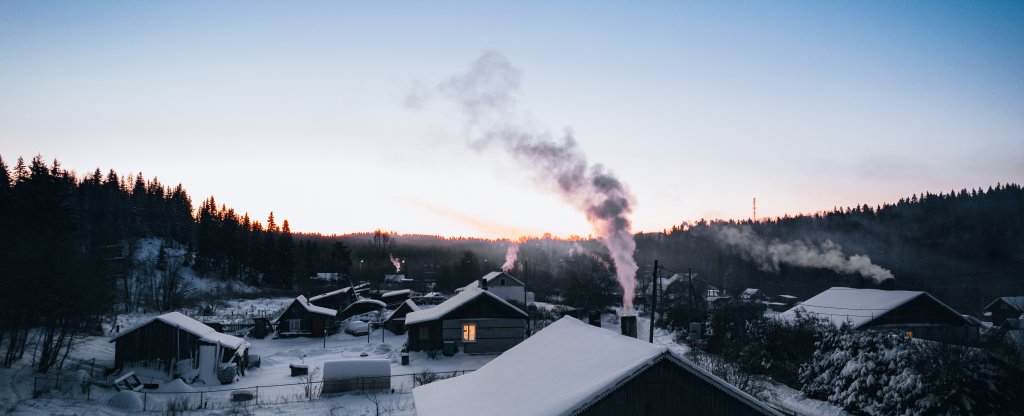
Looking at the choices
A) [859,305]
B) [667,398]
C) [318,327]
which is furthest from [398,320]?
[667,398]

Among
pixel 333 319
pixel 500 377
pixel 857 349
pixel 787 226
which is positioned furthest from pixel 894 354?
pixel 787 226

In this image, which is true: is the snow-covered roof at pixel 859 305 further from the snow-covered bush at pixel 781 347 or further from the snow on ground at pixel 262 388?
the snow on ground at pixel 262 388

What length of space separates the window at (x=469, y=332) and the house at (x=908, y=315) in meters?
23.8

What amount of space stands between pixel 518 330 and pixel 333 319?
24.5m

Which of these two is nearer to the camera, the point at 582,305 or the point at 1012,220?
the point at 582,305

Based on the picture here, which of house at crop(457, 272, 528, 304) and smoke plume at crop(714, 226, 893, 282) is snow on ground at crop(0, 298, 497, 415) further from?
smoke plume at crop(714, 226, 893, 282)

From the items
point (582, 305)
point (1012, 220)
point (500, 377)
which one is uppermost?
point (1012, 220)

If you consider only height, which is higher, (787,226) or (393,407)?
(787,226)

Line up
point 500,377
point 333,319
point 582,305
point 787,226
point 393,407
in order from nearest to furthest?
1. point 500,377
2. point 393,407
3. point 333,319
4. point 582,305
5. point 787,226

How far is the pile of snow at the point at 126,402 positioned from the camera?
2689 cm

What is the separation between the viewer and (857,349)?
2864 centimetres

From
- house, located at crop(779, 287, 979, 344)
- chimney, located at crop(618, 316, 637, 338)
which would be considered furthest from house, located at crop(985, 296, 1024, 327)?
chimney, located at crop(618, 316, 637, 338)

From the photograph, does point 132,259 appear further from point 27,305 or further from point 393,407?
point 393,407

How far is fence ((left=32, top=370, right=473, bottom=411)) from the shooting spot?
92.2ft
